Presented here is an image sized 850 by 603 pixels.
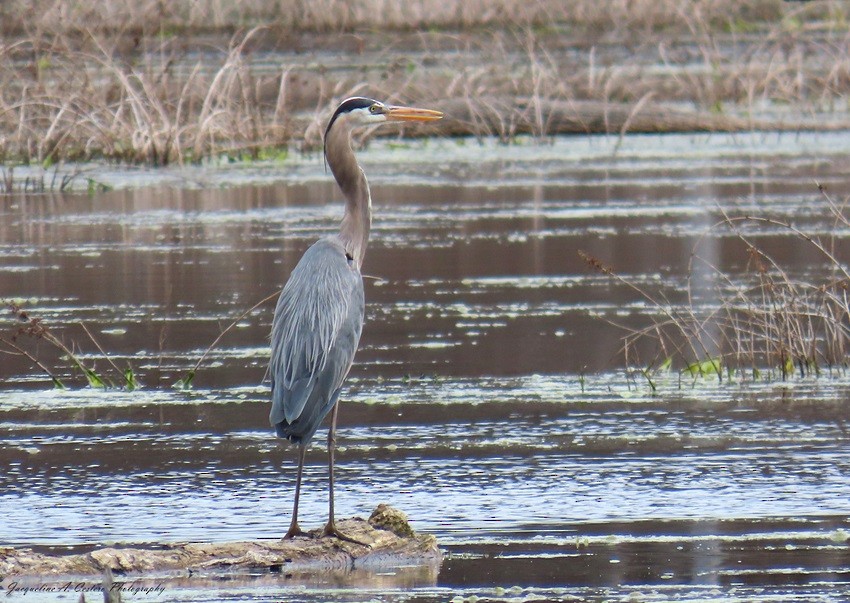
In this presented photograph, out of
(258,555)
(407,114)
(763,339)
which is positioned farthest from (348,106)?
(763,339)

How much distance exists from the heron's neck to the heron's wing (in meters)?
0.33

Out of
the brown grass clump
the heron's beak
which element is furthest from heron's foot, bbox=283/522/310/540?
the brown grass clump

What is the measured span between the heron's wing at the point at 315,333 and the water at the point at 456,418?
1.88ft

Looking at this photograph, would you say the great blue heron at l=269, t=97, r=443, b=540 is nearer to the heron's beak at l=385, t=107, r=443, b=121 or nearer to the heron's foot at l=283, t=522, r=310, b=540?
the heron's foot at l=283, t=522, r=310, b=540

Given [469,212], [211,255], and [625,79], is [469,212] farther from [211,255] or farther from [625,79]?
[625,79]

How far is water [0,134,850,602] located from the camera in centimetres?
641

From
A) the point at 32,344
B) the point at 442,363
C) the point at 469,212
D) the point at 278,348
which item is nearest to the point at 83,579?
the point at 278,348

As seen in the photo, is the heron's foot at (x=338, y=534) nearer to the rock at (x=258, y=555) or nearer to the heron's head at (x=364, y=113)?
the rock at (x=258, y=555)

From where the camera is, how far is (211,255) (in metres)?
15.1

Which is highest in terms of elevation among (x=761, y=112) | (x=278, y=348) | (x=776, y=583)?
(x=761, y=112)

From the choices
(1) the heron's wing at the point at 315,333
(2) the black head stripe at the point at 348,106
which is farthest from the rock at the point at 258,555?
(2) the black head stripe at the point at 348,106

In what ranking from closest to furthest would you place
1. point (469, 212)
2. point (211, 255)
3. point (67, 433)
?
1. point (67, 433)
2. point (211, 255)
3. point (469, 212)

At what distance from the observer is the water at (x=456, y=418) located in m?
6.41

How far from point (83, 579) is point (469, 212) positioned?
12264 mm
